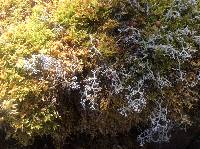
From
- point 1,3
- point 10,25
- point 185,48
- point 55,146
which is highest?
point 1,3

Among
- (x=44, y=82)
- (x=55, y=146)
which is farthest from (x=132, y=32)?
(x=55, y=146)

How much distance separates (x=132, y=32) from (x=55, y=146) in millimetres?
734

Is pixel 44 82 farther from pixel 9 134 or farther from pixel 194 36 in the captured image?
pixel 194 36

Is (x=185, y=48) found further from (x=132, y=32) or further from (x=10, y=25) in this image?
(x=10, y=25)

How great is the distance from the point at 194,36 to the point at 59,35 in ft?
2.39

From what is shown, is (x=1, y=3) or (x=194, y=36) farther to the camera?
(x=1, y=3)

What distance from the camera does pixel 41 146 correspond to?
7.77 feet

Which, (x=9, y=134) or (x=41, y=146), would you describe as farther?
(x=41, y=146)

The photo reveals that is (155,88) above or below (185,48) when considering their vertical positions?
below

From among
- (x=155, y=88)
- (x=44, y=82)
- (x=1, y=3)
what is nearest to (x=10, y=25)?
(x=1, y=3)

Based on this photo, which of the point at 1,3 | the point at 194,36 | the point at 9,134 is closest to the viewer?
the point at 9,134

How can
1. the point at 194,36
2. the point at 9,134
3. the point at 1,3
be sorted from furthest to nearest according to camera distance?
the point at 1,3
the point at 194,36
the point at 9,134

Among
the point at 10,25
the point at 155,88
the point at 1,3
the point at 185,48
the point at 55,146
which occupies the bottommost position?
the point at 55,146

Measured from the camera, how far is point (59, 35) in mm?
2336
